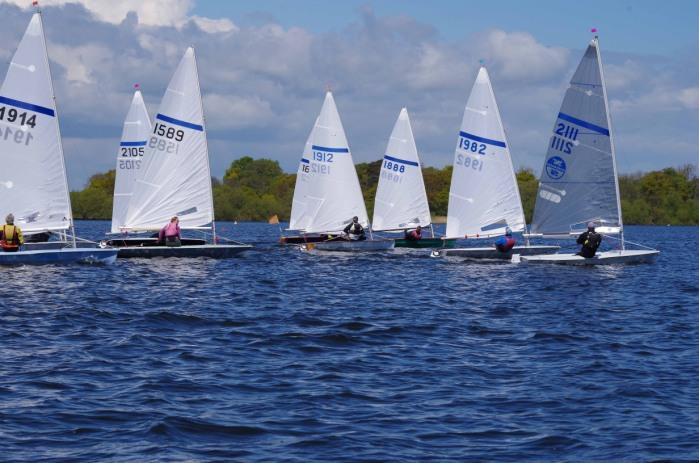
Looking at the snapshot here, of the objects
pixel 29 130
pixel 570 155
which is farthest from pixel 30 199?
pixel 570 155

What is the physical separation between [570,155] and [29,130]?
18.0 m

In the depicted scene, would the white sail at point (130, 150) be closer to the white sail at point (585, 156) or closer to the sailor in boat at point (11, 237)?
the sailor in boat at point (11, 237)

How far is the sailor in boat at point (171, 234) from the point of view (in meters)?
34.7

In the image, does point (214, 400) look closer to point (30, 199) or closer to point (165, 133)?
point (30, 199)

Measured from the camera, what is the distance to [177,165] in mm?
36969

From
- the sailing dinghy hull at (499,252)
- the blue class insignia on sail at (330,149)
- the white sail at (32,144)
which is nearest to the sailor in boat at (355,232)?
the blue class insignia on sail at (330,149)

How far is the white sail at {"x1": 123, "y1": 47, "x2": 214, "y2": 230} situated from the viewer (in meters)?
36.9

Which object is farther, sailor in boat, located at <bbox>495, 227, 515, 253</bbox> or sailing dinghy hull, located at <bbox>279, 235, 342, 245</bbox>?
sailing dinghy hull, located at <bbox>279, 235, 342, 245</bbox>

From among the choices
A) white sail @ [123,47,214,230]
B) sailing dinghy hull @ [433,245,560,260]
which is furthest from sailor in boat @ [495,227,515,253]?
white sail @ [123,47,214,230]

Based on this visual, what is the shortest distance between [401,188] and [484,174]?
10393mm

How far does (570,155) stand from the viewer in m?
36.0

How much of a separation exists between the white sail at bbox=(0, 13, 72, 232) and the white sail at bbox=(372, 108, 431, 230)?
20830 mm

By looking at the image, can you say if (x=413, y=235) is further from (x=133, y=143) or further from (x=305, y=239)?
(x=133, y=143)

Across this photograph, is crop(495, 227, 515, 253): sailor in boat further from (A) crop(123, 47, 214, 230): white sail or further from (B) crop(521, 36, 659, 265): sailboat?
(A) crop(123, 47, 214, 230): white sail
